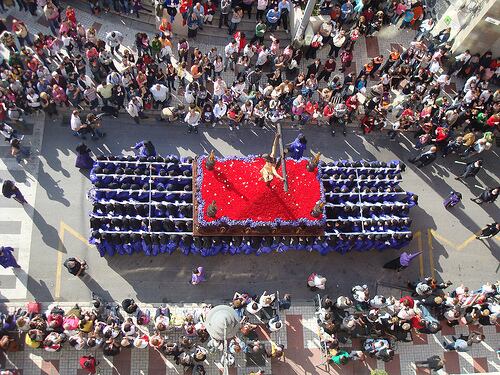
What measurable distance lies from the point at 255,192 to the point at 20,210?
8.73 meters

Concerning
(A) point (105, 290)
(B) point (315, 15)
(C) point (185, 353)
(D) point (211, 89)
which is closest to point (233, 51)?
(D) point (211, 89)

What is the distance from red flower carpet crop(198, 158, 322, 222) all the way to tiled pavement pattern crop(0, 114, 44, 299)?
6621mm

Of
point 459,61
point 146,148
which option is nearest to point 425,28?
point 459,61

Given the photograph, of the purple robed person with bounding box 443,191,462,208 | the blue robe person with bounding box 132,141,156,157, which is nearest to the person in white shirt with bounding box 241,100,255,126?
the blue robe person with bounding box 132,141,156,157

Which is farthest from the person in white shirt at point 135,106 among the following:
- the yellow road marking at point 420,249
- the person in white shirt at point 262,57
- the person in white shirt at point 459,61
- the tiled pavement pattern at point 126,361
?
the person in white shirt at point 459,61

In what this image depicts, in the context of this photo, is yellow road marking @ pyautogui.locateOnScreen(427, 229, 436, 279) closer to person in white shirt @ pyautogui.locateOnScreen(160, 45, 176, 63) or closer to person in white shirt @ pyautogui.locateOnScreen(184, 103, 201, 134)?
person in white shirt @ pyautogui.locateOnScreen(184, 103, 201, 134)

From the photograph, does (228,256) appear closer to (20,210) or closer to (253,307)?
(253,307)

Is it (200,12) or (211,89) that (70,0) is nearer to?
(200,12)

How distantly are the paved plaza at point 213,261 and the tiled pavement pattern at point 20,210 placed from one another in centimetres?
4

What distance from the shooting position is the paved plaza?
16594 mm

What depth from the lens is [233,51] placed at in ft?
66.1

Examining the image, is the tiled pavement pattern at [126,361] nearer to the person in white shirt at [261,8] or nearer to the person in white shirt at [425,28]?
the person in white shirt at [261,8]

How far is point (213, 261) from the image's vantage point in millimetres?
17891

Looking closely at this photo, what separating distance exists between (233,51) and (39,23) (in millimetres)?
8972
